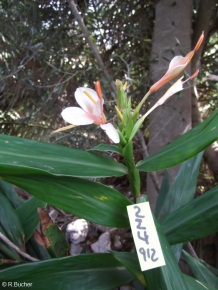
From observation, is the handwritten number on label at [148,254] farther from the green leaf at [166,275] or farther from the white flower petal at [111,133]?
the white flower petal at [111,133]

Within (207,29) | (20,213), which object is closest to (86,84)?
(207,29)

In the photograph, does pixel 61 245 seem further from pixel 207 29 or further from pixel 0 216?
pixel 207 29

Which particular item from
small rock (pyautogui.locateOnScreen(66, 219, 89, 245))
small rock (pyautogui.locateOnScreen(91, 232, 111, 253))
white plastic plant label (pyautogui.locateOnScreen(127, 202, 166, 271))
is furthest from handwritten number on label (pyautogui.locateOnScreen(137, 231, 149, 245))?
small rock (pyautogui.locateOnScreen(66, 219, 89, 245))

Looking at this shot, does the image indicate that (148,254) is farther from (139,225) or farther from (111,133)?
(111,133)

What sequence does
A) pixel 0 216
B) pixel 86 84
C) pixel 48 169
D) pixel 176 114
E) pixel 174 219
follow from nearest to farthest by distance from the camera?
1. pixel 48 169
2. pixel 174 219
3. pixel 0 216
4. pixel 176 114
5. pixel 86 84

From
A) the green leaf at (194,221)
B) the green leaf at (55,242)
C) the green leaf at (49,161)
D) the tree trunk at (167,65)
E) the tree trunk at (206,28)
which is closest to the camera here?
the green leaf at (49,161)

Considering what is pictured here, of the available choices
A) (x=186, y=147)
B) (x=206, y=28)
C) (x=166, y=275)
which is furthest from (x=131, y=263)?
(x=206, y=28)

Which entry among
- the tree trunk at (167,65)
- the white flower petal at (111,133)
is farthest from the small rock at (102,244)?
the white flower petal at (111,133)
